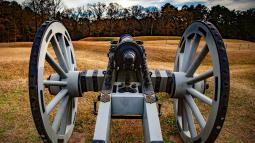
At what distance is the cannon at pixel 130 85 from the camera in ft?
9.82

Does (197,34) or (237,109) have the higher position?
(197,34)

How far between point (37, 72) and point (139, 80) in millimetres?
1614

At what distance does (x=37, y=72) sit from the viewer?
117 inches

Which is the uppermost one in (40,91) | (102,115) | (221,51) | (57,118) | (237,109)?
(221,51)

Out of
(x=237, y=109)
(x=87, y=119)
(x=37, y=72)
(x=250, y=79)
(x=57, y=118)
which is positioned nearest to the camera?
(x=37, y=72)

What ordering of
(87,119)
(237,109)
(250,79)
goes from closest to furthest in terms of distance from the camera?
(87,119) → (237,109) → (250,79)

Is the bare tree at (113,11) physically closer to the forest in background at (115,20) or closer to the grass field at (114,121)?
the forest in background at (115,20)

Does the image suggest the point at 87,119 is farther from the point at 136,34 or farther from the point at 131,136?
the point at 136,34

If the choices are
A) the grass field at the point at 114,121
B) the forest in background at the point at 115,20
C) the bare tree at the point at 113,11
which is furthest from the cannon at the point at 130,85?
the bare tree at the point at 113,11

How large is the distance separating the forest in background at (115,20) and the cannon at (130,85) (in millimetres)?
37082

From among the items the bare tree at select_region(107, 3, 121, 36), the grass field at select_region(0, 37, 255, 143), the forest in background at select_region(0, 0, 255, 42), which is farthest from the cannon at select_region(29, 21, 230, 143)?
the bare tree at select_region(107, 3, 121, 36)

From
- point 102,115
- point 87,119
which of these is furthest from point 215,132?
point 87,119

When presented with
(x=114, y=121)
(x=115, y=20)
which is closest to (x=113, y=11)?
(x=115, y=20)

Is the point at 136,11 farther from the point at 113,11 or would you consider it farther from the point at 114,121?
the point at 114,121
